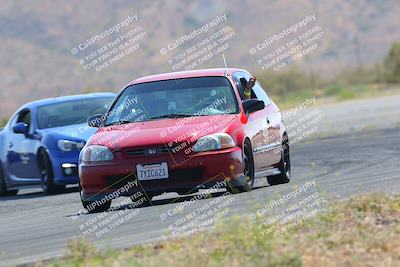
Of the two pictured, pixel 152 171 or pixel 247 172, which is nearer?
pixel 152 171

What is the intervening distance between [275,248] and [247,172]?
4795 millimetres

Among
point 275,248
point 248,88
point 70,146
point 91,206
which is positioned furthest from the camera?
point 70,146

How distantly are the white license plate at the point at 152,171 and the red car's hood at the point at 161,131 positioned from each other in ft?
0.76

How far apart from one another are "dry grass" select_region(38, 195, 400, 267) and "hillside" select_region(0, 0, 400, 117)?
262 feet

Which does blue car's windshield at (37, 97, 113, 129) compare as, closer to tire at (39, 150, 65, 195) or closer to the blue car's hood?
the blue car's hood

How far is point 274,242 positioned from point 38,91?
270 feet

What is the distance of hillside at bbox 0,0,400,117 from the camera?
92938 millimetres

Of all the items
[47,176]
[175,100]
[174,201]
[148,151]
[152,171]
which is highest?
[175,100]

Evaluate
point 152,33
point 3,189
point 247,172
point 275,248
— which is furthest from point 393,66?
point 275,248

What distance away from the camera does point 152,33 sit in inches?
4016

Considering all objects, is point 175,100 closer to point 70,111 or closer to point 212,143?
point 212,143

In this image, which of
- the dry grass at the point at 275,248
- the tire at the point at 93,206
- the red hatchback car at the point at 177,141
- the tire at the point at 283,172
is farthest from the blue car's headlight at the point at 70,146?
the dry grass at the point at 275,248

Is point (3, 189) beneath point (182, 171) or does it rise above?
beneath

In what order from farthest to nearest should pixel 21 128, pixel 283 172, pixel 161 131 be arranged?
pixel 21 128, pixel 283 172, pixel 161 131
